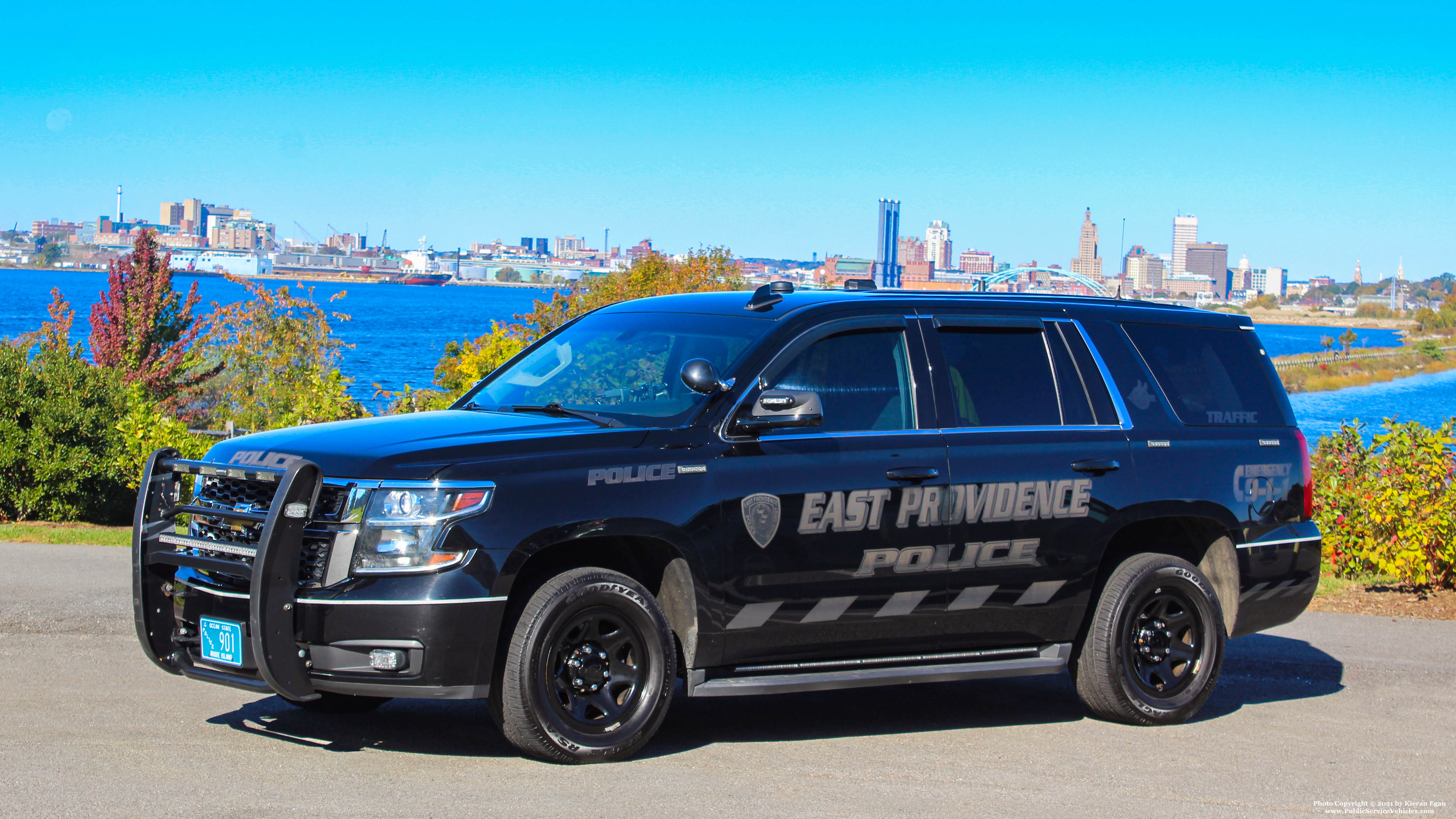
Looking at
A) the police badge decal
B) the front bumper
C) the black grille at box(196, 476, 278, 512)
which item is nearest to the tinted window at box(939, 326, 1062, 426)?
the police badge decal

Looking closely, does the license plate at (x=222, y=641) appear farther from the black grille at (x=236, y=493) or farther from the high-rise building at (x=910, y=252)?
the high-rise building at (x=910, y=252)

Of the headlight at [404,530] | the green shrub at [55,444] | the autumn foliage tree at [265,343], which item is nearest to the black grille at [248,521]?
the headlight at [404,530]

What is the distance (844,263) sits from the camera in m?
20.2

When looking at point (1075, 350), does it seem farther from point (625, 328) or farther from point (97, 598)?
point (97, 598)

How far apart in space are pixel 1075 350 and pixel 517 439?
2.98 m

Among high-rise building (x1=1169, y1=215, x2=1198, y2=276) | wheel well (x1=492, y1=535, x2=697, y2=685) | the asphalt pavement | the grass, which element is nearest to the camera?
the asphalt pavement

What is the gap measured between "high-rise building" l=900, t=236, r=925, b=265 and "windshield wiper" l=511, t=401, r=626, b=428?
18.8 meters

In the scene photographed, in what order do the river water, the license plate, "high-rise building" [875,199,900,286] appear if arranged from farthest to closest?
the river water, "high-rise building" [875,199,900,286], the license plate

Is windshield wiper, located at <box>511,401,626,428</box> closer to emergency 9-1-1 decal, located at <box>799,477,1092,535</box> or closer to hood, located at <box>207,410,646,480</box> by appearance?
hood, located at <box>207,410,646,480</box>

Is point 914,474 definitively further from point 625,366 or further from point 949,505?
point 625,366

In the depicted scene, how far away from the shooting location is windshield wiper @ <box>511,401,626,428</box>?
597 cm

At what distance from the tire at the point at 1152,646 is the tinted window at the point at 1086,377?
2.40ft

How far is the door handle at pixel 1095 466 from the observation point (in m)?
6.66

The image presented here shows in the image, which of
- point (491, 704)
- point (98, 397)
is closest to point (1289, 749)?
point (491, 704)
